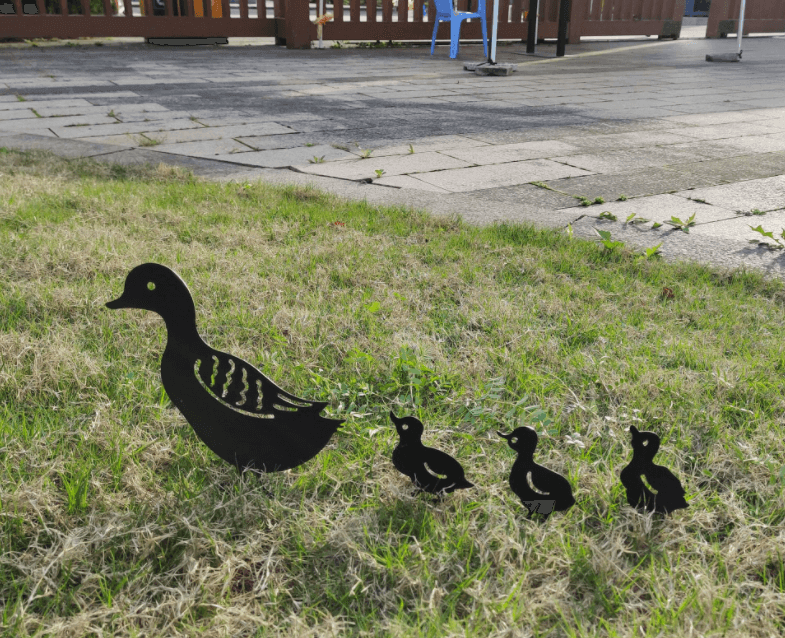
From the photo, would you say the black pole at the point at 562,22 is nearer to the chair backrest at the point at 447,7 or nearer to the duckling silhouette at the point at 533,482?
the chair backrest at the point at 447,7

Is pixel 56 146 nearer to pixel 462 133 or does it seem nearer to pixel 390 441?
pixel 462 133

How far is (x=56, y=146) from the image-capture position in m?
5.03

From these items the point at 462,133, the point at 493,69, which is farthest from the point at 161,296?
the point at 493,69

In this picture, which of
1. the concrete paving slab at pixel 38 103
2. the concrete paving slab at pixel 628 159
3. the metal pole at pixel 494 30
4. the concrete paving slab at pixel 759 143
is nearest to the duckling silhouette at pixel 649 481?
the concrete paving slab at pixel 628 159

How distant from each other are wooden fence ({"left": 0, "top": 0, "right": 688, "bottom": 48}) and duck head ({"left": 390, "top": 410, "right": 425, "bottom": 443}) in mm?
12342

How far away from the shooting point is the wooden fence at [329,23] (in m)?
12.0

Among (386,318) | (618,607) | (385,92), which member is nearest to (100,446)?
(386,318)

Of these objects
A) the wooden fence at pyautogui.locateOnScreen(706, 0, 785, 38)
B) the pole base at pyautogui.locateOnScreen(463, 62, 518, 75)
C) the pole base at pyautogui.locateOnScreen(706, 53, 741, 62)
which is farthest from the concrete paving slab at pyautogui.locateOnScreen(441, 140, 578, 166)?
the wooden fence at pyautogui.locateOnScreen(706, 0, 785, 38)

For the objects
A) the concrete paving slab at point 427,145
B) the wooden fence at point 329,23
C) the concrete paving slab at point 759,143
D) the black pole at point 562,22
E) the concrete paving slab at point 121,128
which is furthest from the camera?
the wooden fence at point 329,23

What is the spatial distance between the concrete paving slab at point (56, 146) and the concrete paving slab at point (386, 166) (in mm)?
1436

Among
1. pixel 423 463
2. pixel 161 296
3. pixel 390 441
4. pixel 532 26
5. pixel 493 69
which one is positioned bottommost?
pixel 390 441

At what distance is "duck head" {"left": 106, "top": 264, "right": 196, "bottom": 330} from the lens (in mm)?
1511

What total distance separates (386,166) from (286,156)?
0.73m

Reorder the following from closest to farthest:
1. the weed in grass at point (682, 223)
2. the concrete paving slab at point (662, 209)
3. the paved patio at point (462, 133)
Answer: the weed in grass at point (682, 223), the concrete paving slab at point (662, 209), the paved patio at point (462, 133)
